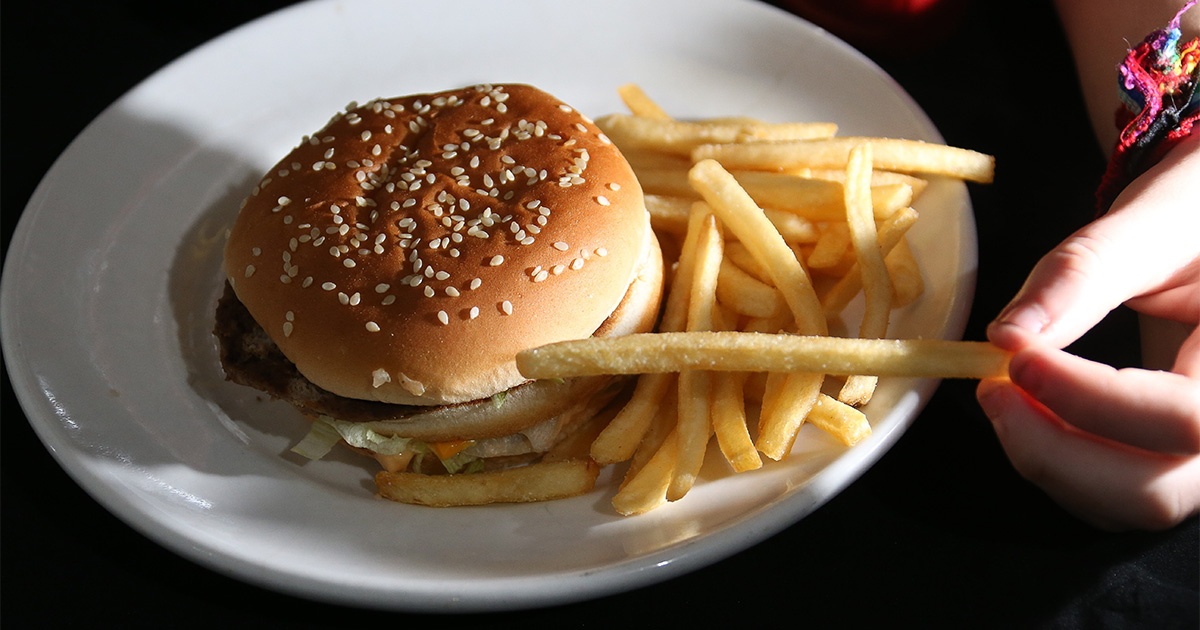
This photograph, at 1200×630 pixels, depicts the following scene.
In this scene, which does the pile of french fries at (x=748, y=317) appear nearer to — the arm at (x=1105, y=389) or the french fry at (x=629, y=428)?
the french fry at (x=629, y=428)

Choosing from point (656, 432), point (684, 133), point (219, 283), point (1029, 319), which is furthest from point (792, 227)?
point (219, 283)

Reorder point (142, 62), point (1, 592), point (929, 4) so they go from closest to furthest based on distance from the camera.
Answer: point (1, 592) → point (929, 4) → point (142, 62)

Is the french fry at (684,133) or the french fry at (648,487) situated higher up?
the french fry at (684,133)

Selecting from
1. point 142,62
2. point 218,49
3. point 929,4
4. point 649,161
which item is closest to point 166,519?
point 649,161

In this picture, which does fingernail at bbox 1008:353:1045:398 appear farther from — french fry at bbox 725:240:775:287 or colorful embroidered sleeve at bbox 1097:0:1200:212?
colorful embroidered sleeve at bbox 1097:0:1200:212

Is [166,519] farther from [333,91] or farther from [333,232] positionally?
[333,91]

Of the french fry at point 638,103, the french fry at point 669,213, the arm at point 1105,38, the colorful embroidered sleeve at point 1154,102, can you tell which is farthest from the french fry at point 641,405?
the arm at point 1105,38
